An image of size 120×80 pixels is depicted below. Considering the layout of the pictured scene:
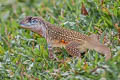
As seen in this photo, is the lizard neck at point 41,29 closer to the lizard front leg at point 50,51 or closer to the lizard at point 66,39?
the lizard at point 66,39

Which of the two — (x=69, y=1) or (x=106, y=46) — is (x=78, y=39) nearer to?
(x=106, y=46)

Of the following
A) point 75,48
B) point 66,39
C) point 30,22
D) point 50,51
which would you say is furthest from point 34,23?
point 75,48

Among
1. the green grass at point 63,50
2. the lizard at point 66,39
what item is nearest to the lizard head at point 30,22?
the lizard at point 66,39

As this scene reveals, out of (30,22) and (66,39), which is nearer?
(66,39)

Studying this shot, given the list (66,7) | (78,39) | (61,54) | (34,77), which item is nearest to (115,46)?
(78,39)

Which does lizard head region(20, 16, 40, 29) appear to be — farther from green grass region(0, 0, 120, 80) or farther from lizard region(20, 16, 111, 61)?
green grass region(0, 0, 120, 80)

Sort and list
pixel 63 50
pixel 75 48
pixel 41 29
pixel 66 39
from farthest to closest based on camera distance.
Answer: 1. pixel 41 29
2. pixel 63 50
3. pixel 66 39
4. pixel 75 48

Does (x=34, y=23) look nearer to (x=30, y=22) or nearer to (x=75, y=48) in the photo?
(x=30, y=22)
